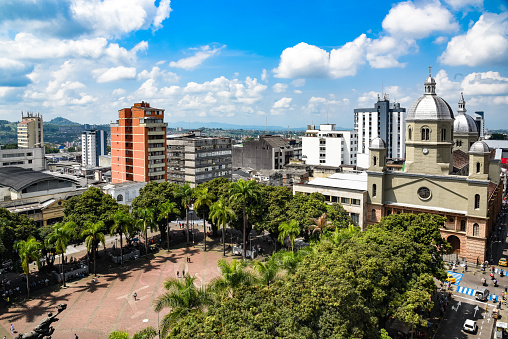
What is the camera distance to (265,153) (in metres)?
135

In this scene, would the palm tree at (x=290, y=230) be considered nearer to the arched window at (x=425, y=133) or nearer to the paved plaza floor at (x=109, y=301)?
the paved plaza floor at (x=109, y=301)

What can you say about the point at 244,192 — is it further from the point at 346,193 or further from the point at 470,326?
the point at 470,326

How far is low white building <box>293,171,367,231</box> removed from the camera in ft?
219

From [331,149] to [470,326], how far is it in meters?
95.5

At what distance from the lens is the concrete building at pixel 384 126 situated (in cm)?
14588

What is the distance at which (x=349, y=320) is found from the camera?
88.3 ft

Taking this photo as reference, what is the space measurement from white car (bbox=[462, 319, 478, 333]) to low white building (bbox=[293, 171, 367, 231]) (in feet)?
92.9

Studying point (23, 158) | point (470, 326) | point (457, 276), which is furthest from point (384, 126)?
point (23, 158)

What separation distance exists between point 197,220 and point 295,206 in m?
34.2

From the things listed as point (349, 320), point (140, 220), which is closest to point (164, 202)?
point (140, 220)

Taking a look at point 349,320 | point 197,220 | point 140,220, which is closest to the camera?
point 349,320

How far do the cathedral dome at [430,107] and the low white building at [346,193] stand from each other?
15.6 m

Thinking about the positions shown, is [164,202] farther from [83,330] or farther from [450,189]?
[450,189]

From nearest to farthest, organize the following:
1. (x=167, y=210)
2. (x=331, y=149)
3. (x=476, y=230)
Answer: (x=476, y=230) → (x=167, y=210) → (x=331, y=149)
